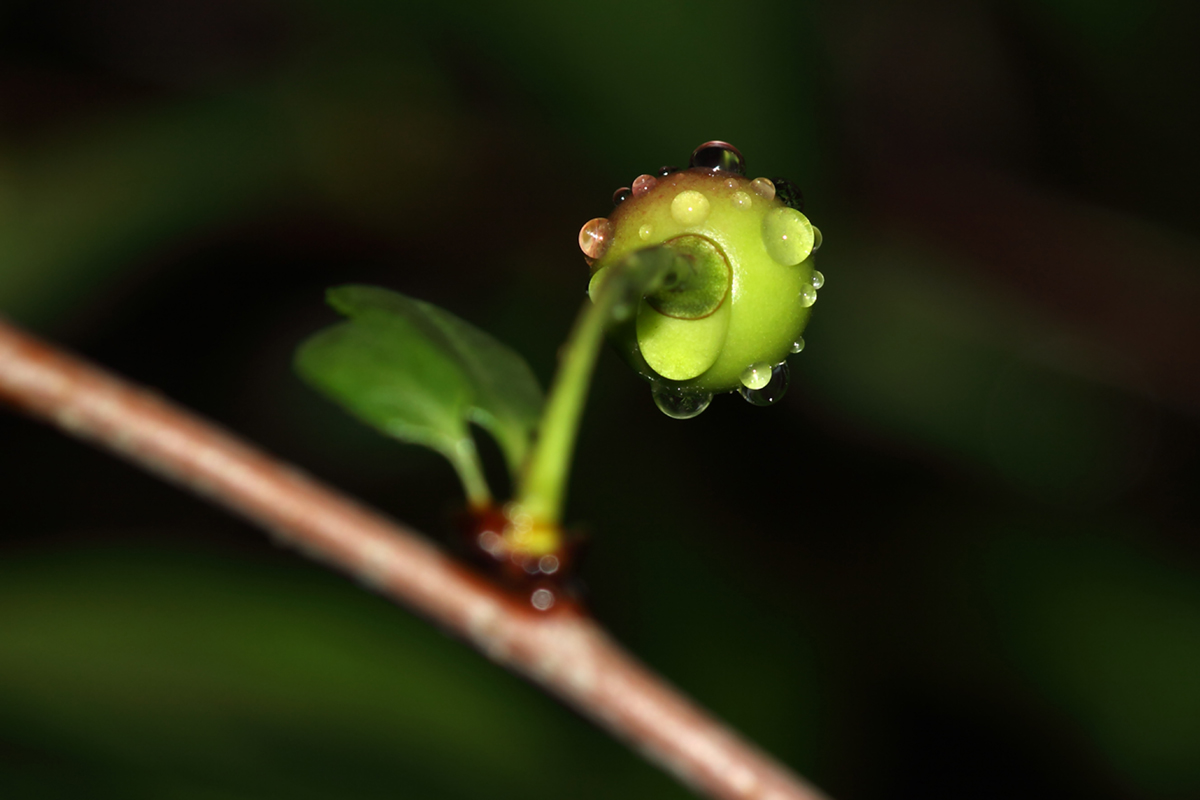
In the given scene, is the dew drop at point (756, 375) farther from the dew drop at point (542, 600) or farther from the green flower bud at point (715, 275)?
the dew drop at point (542, 600)

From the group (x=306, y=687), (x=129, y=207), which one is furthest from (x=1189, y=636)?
(x=129, y=207)

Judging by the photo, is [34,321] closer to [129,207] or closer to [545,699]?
[129,207]

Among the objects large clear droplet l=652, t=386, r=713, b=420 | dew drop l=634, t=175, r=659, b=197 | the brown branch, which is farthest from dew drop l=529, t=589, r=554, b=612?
dew drop l=634, t=175, r=659, b=197

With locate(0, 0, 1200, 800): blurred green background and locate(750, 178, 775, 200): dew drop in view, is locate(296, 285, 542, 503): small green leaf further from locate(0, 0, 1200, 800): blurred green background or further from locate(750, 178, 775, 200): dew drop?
locate(0, 0, 1200, 800): blurred green background

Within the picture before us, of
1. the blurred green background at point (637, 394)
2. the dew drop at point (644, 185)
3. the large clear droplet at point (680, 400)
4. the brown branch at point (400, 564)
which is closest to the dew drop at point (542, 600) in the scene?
the brown branch at point (400, 564)

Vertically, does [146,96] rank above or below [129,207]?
above

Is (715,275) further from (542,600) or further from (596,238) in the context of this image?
(542,600)

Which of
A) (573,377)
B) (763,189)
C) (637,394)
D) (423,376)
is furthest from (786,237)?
(637,394)
